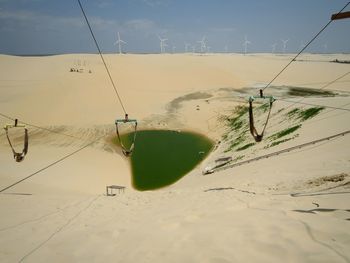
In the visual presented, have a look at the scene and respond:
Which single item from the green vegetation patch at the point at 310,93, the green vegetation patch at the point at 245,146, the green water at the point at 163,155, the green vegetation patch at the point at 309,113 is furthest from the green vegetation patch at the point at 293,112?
the green vegetation patch at the point at 310,93

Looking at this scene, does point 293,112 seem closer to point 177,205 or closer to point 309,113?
point 309,113

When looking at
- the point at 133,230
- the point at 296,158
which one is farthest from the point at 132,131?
the point at 133,230

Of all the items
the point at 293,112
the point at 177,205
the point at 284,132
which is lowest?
the point at 177,205

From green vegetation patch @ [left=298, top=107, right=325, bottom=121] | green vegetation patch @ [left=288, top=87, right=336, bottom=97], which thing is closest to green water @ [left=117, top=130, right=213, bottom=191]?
green vegetation patch @ [left=298, top=107, right=325, bottom=121]

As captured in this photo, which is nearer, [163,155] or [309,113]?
[309,113]

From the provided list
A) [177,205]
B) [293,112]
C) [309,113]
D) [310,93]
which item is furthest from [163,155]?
[310,93]

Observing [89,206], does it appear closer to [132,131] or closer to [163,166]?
[163,166]

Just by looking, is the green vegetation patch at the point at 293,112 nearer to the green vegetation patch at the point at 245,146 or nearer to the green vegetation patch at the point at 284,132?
the green vegetation patch at the point at 284,132

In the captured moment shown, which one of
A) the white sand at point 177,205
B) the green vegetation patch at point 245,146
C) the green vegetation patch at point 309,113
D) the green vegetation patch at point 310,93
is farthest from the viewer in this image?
the green vegetation patch at point 310,93
